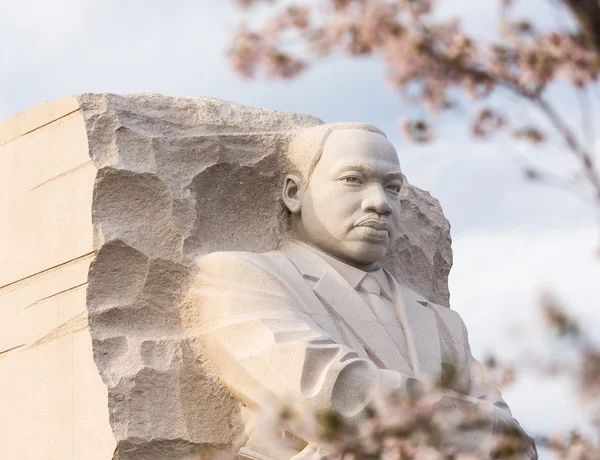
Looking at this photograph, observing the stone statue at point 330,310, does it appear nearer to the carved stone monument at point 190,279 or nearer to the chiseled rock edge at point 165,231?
the carved stone monument at point 190,279

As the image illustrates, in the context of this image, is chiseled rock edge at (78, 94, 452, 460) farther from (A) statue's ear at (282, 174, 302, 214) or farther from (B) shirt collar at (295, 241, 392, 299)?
(B) shirt collar at (295, 241, 392, 299)

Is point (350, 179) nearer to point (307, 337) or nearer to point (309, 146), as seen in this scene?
point (309, 146)

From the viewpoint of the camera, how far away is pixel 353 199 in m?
6.63

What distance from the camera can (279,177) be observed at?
6.95m

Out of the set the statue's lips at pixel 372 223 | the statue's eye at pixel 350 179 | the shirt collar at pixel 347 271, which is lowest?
the shirt collar at pixel 347 271

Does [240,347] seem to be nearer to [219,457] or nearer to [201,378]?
[201,378]

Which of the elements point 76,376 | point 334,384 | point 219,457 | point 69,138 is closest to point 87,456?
point 76,376

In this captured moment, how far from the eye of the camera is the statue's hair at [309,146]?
6832 mm

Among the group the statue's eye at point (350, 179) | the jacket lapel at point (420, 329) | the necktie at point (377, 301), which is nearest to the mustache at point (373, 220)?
the statue's eye at point (350, 179)

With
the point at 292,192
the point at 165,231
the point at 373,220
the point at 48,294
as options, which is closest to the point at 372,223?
the point at 373,220

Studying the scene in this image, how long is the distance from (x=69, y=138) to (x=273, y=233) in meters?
1.21

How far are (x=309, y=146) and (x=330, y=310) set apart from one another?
0.93m

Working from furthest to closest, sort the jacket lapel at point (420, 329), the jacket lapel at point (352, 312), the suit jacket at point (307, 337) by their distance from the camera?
the jacket lapel at point (420, 329) < the jacket lapel at point (352, 312) < the suit jacket at point (307, 337)

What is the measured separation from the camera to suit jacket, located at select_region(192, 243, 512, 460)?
590 centimetres
